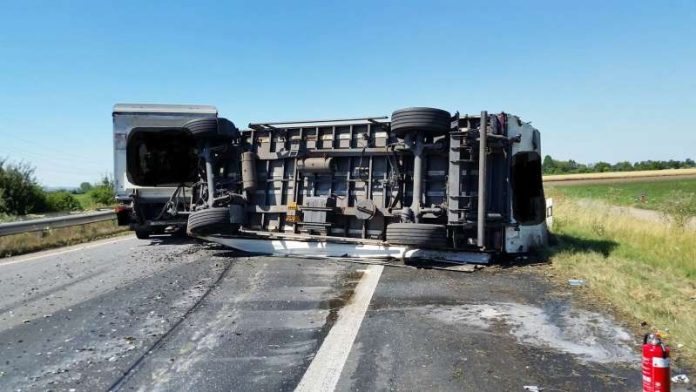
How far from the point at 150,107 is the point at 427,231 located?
7.40m

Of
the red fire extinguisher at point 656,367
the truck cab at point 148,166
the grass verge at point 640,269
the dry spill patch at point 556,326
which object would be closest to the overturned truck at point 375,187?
the truck cab at point 148,166

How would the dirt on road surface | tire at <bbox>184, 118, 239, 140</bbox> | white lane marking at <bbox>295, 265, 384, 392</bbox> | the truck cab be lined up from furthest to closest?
the truck cab, tire at <bbox>184, 118, 239, 140</bbox>, the dirt on road surface, white lane marking at <bbox>295, 265, 384, 392</bbox>

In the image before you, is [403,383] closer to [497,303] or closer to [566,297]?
[497,303]

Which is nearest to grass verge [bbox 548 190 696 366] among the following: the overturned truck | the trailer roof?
the overturned truck

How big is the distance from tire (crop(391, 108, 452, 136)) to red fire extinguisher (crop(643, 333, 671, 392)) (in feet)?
17.6

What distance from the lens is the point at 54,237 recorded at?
41.2 feet

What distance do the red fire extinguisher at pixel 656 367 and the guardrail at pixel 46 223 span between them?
12333 millimetres

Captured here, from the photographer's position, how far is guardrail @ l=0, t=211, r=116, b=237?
1130 centimetres

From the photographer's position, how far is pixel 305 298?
577cm

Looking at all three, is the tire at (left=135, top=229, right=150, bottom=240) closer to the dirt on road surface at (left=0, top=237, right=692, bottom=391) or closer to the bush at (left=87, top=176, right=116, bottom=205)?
the dirt on road surface at (left=0, top=237, right=692, bottom=391)

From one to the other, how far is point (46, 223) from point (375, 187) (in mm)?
8956

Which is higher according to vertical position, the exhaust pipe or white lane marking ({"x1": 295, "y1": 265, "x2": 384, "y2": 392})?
the exhaust pipe

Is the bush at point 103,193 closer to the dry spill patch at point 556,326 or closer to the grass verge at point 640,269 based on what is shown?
the grass verge at point 640,269

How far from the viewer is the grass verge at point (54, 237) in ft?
36.0
